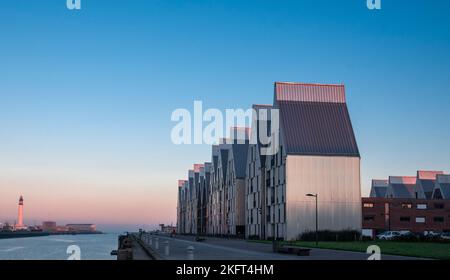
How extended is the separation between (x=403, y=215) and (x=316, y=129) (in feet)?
137

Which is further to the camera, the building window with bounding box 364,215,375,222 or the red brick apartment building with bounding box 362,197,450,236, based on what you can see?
the red brick apartment building with bounding box 362,197,450,236

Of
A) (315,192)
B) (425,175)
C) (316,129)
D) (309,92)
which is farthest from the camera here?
(425,175)

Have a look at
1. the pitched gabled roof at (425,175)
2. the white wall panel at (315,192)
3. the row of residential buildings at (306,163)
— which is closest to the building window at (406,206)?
the pitched gabled roof at (425,175)

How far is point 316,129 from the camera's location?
244ft

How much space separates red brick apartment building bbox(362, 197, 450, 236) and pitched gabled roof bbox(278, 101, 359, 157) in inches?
1391

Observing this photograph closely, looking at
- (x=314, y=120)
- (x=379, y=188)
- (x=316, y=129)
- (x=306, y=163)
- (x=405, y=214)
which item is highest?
(x=314, y=120)

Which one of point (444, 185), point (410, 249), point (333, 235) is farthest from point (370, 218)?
point (410, 249)

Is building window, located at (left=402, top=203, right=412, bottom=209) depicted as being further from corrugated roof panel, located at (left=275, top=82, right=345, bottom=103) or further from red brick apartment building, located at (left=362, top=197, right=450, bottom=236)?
corrugated roof panel, located at (left=275, top=82, right=345, bottom=103)

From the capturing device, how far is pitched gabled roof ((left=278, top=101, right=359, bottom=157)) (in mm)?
73062

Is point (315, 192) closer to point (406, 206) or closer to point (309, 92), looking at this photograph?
point (309, 92)

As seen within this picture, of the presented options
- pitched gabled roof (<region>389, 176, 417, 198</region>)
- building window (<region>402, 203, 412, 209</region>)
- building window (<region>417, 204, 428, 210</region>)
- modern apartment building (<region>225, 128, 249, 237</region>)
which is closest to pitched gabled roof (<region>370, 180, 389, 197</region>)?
pitched gabled roof (<region>389, 176, 417, 198</region>)

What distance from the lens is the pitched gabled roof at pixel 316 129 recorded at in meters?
73.1

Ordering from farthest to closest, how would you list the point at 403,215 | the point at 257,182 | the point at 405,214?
the point at 405,214 < the point at 403,215 < the point at 257,182

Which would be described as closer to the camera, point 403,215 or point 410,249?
point 410,249
